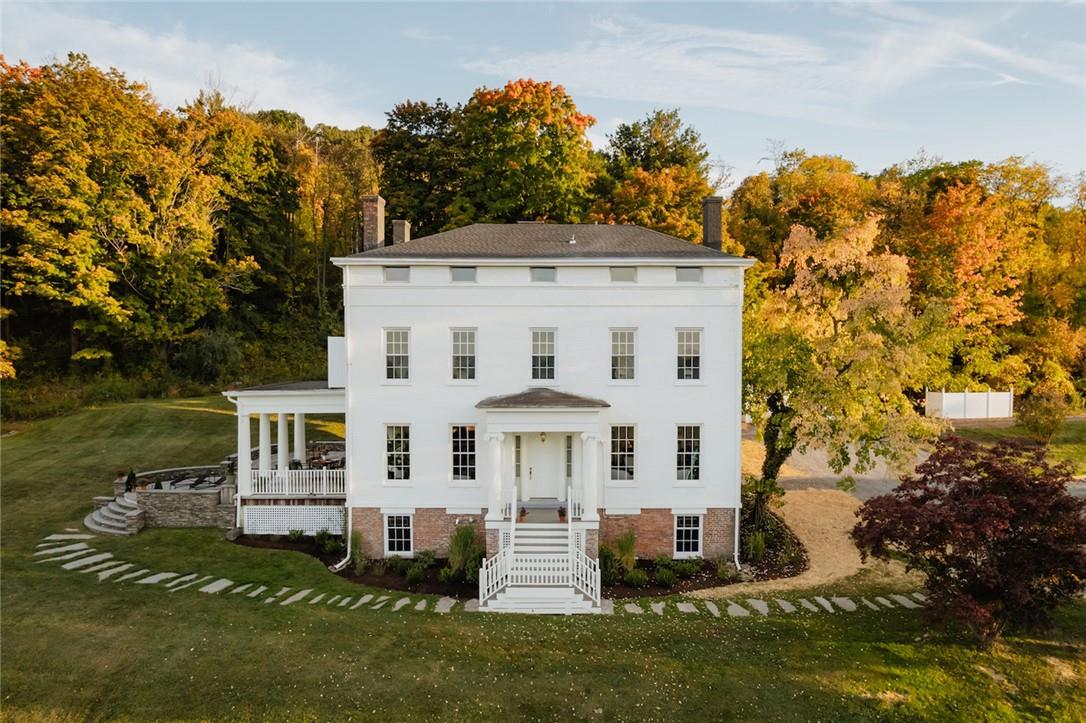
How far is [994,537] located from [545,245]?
47.7 feet

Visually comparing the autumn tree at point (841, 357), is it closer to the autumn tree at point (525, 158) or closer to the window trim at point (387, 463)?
the window trim at point (387, 463)

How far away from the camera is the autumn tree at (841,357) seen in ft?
63.0

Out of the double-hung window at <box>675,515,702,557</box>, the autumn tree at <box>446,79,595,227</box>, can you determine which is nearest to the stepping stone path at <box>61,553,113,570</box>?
the double-hung window at <box>675,515,702,557</box>

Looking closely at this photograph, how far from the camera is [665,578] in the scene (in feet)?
58.5

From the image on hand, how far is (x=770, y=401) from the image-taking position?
70.6ft

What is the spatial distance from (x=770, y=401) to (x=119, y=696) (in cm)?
1981

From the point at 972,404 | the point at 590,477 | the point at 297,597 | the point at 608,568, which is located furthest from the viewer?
the point at 972,404

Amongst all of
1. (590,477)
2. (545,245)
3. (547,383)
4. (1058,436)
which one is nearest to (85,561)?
(547,383)

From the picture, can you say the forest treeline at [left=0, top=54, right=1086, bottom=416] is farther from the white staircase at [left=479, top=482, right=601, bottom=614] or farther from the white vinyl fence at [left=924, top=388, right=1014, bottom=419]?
the white staircase at [left=479, top=482, right=601, bottom=614]

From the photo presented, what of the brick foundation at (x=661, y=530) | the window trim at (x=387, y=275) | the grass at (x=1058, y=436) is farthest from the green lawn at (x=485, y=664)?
the grass at (x=1058, y=436)

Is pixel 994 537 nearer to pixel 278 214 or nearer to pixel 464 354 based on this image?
pixel 464 354

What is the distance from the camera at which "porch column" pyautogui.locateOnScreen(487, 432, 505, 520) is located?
1809cm

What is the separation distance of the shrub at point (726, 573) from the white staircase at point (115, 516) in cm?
2014

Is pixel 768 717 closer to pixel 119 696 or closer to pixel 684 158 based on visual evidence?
pixel 119 696
